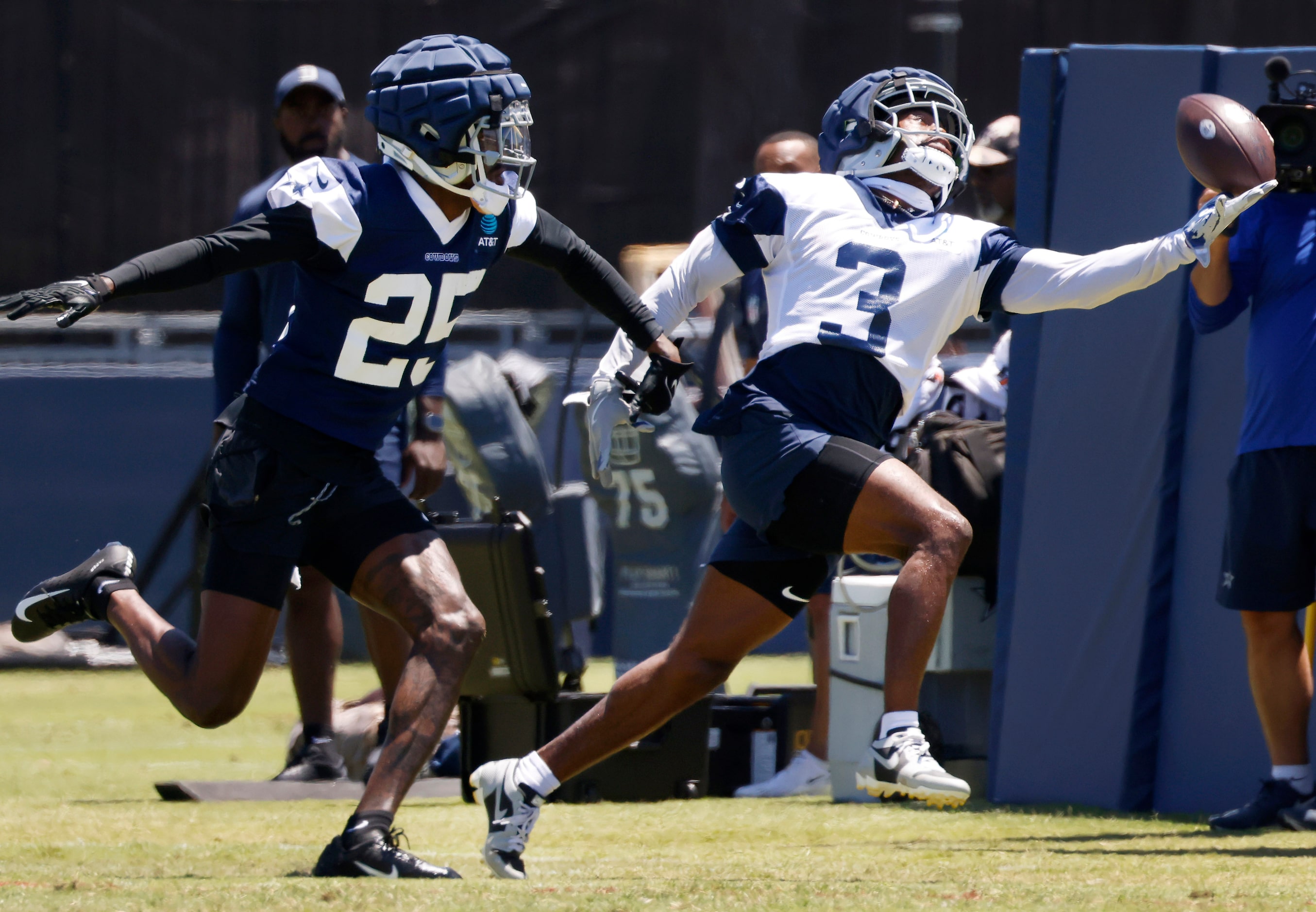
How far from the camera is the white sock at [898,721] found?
4.09 meters

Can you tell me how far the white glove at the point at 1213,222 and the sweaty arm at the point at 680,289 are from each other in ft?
3.26

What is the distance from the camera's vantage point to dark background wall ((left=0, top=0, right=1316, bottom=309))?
9.91 metres

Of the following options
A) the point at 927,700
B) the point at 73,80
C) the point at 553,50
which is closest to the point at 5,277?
the point at 73,80

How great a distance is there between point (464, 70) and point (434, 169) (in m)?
0.24

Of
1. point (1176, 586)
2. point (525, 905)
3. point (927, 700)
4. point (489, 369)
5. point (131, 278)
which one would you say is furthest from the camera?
point (489, 369)

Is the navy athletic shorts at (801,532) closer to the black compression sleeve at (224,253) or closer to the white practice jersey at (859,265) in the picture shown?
the white practice jersey at (859,265)

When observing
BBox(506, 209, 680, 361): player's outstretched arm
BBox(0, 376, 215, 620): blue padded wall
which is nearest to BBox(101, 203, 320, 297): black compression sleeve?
BBox(506, 209, 680, 361): player's outstretched arm

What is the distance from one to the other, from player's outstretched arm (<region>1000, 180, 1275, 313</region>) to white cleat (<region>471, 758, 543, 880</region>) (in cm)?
Answer: 150

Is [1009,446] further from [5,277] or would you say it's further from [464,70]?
[5,277]

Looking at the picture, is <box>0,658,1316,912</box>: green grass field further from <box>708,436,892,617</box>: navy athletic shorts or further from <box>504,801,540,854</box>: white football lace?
<box>708,436,892,617</box>: navy athletic shorts

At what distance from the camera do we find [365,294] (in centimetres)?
436

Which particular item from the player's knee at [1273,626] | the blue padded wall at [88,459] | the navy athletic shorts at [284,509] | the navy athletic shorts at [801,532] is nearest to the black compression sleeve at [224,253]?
the navy athletic shorts at [284,509]

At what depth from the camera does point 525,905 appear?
12.0ft

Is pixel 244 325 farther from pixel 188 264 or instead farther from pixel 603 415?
pixel 188 264
